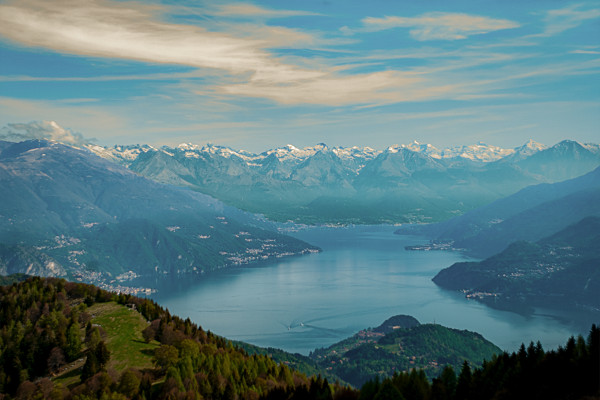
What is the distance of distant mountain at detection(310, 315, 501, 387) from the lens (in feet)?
423

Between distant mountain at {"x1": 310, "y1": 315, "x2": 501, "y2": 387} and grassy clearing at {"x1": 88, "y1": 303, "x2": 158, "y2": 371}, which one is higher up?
grassy clearing at {"x1": 88, "y1": 303, "x2": 158, "y2": 371}

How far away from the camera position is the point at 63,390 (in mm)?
57125

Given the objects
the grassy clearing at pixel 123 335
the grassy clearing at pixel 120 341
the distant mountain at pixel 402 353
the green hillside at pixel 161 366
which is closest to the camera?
the green hillside at pixel 161 366

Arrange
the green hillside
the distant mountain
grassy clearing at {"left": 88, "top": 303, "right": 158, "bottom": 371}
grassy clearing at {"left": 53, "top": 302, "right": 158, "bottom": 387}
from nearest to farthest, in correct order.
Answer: the green hillside → grassy clearing at {"left": 53, "top": 302, "right": 158, "bottom": 387} → grassy clearing at {"left": 88, "top": 303, "right": 158, "bottom": 371} → the distant mountain

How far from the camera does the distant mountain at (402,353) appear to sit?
129m

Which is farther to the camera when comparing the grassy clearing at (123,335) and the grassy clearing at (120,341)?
the grassy clearing at (123,335)

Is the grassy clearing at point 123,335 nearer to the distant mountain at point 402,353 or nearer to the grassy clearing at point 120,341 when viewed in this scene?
the grassy clearing at point 120,341

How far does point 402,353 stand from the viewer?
138875mm

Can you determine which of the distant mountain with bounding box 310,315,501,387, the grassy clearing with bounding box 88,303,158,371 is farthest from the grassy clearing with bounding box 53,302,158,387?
the distant mountain with bounding box 310,315,501,387

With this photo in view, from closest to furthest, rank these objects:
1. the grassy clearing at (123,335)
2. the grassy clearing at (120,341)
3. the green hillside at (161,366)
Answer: the green hillside at (161,366) → the grassy clearing at (120,341) → the grassy clearing at (123,335)

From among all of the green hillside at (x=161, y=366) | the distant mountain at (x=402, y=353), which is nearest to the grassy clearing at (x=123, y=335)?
the green hillside at (x=161, y=366)

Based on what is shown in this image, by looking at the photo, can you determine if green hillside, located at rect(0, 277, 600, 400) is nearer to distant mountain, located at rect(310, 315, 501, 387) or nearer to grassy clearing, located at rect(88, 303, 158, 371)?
grassy clearing, located at rect(88, 303, 158, 371)

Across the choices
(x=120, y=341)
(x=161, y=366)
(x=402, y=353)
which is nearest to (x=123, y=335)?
(x=120, y=341)

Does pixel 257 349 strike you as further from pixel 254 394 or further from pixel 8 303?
pixel 254 394
